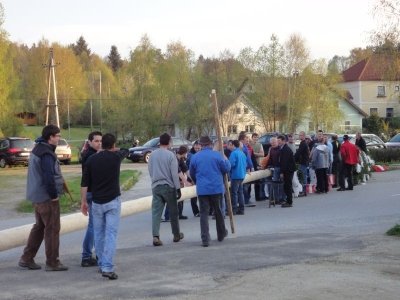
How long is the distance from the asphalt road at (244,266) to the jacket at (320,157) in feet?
18.5

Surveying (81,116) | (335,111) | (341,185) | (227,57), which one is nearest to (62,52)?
(81,116)

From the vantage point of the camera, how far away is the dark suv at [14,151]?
40.4 meters

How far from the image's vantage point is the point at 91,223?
9.60m

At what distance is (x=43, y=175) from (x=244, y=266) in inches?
115

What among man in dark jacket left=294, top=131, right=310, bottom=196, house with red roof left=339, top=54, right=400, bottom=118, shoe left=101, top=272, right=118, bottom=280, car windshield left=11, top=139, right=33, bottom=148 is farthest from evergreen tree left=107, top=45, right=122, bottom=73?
shoe left=101, top=272, right=118, bottom=280

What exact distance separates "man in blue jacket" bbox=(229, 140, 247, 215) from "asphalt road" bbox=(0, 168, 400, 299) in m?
1.44

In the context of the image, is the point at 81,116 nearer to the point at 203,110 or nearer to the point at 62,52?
the point at 62,52

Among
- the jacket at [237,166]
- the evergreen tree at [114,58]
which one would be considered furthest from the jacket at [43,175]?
the evergreen tree at [114,58]

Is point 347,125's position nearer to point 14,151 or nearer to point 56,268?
point 14,151

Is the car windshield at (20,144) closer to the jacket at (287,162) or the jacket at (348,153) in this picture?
the jacket at (348,153)

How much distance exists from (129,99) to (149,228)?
160 feet

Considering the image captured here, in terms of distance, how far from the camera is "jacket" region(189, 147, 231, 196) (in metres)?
Result: 11.6

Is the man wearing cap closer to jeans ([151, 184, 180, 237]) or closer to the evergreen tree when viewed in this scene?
jeans ([151, 184, 180, 237])

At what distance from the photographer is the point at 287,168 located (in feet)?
57.5
